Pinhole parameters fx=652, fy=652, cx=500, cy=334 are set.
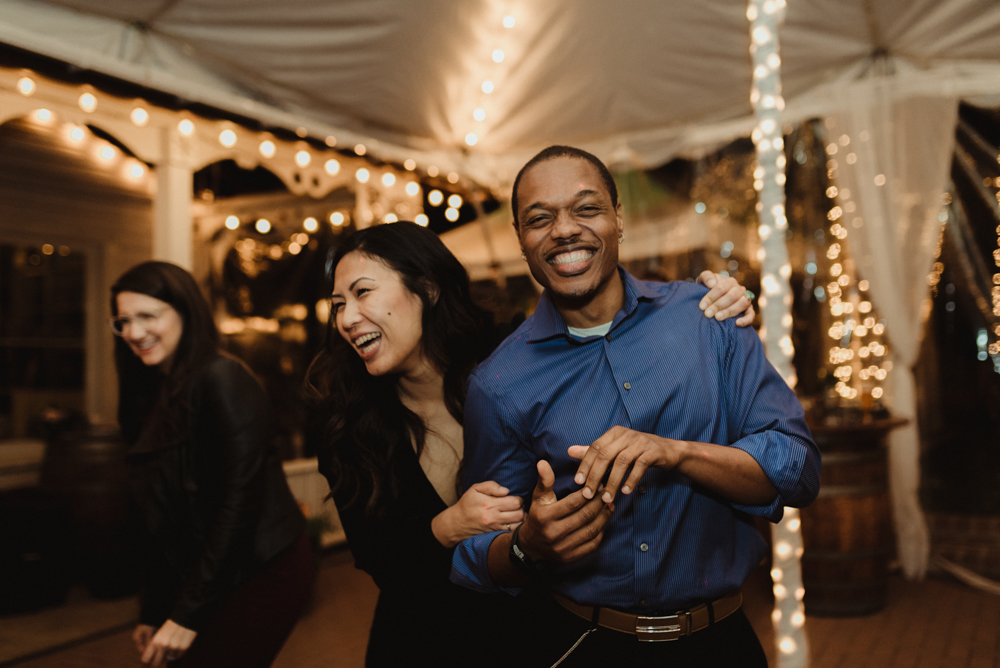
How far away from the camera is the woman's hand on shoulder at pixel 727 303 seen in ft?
4.64

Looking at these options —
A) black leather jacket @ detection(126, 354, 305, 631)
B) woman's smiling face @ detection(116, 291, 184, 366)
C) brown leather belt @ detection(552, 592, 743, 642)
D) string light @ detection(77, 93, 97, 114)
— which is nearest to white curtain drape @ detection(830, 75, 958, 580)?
brown leather belt @ detection(552, 592, 743, 642)

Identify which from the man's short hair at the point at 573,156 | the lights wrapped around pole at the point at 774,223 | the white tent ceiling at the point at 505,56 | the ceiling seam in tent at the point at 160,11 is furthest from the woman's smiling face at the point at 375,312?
the ceiling seam in tent at the point at 160,11

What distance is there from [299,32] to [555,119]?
216 centimetres

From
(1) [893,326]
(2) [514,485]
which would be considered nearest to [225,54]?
(2) [514,485]

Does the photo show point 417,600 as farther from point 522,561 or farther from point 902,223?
point 902,223

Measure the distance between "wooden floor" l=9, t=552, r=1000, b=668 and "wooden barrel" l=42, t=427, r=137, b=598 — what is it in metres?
0.70

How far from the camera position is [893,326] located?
4348 mm

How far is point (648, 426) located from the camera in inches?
53.0

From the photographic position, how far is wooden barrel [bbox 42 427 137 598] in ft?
14.1

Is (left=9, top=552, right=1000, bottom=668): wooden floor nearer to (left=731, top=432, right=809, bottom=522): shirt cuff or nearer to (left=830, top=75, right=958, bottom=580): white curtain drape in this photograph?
(left=830, top=75, right=958, bottom=580): white curtain drape

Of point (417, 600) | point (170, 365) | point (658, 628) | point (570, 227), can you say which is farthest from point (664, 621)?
point (170, 365)

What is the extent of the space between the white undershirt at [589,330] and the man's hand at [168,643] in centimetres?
127

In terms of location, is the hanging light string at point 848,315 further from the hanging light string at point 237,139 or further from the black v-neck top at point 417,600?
the black v-neck top at point 417,600

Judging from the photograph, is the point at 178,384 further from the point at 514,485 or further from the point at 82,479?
the point at 82,479
